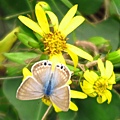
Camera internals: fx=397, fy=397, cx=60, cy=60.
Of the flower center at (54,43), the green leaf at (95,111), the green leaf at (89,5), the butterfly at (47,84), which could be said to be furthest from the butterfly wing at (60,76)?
the green leaf at (89,5)

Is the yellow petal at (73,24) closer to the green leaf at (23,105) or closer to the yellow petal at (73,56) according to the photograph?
the yellow petal at (73,56)

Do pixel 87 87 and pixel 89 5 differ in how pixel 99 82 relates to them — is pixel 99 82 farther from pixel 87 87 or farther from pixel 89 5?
pixel 89 5

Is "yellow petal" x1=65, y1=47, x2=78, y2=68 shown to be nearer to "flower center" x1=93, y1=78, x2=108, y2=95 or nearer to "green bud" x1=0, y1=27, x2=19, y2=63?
"flower center" x1=93, y1=78, x2=108, y2=95

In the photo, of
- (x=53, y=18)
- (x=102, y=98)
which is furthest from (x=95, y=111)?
(x=53, y=18)

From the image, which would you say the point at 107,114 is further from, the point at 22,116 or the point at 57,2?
the point at 57,2

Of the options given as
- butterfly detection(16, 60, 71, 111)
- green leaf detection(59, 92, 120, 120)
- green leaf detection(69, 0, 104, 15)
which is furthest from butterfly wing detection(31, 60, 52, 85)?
green leaf detection(69, 0, 104, 15)

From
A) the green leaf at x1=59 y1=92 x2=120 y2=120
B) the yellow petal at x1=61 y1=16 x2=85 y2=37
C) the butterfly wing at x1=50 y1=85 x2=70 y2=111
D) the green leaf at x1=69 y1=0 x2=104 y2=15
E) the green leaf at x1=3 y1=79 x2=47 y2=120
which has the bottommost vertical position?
the green leaf at x1=59 y1=92 x2=120 y2=120
